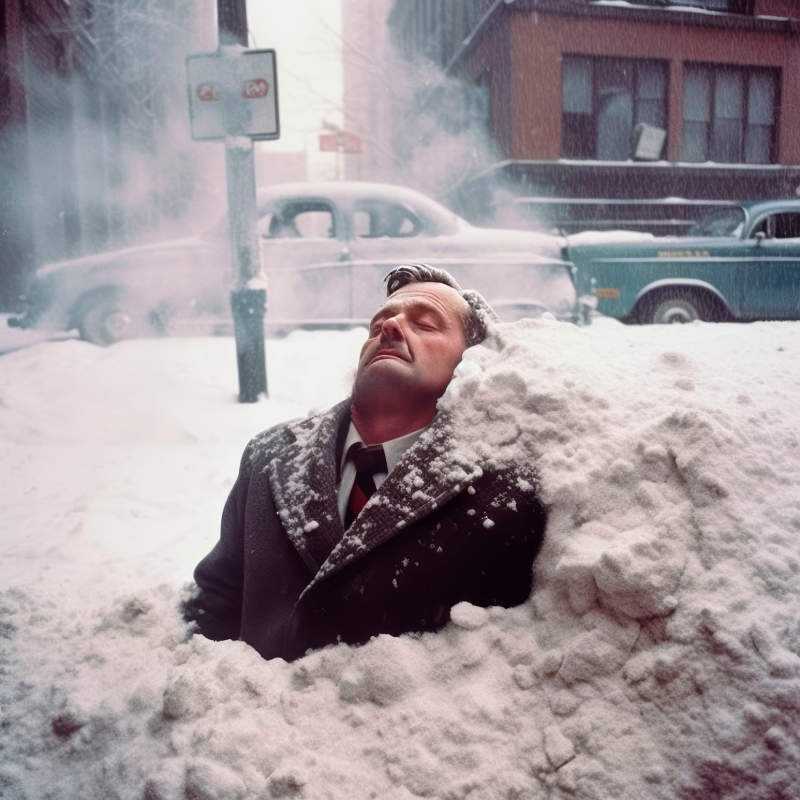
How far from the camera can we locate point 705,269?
132 inches

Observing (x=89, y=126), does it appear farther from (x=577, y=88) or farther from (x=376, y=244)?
(x=376, y=244)

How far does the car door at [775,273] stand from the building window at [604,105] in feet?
32.3

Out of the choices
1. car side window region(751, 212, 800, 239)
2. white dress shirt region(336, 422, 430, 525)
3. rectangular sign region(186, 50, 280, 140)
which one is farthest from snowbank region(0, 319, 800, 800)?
rectangular sign region(186, 50, 280, 140)

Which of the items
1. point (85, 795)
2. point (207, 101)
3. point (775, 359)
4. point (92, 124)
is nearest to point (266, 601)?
point (85, 795)

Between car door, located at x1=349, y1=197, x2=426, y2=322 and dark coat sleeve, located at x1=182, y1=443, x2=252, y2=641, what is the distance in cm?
263

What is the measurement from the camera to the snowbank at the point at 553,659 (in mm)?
1102

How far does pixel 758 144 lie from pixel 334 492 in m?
11.5

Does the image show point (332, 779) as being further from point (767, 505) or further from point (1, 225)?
point (1, 225)

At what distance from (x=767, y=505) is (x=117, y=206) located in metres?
14.8

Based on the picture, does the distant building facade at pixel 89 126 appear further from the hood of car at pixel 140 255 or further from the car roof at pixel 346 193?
the car roof at pixel 346 193

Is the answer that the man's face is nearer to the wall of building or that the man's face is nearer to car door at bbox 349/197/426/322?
car door at bbox 349/197/426/322

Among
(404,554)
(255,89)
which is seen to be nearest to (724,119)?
(255,89)

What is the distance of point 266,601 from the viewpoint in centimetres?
166

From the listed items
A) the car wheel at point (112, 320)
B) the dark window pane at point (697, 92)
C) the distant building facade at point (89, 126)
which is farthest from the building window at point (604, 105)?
the car wheel at point (112, 320)
